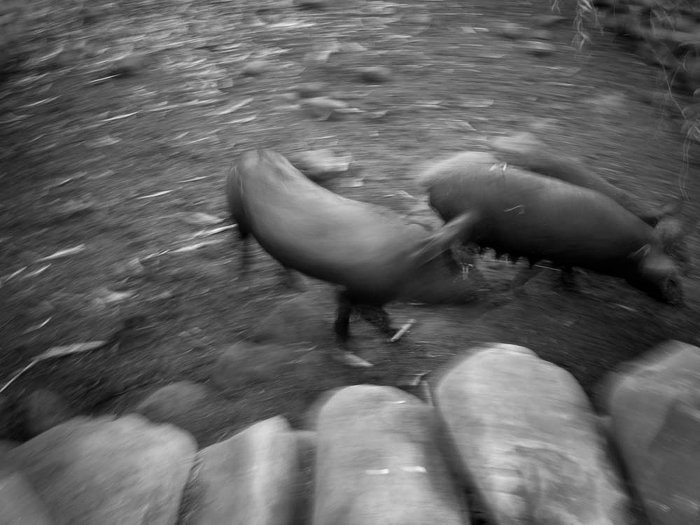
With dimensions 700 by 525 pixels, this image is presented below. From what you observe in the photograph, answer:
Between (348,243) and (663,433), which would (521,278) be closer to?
(348,243)

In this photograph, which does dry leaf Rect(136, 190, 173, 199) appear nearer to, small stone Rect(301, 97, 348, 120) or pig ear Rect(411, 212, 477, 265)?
small stone Rect(301, 97, 348, 120)

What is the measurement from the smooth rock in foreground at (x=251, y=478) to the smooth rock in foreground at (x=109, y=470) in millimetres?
56

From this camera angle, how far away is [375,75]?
351 cm

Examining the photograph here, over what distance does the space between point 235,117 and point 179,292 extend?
1.27 metres

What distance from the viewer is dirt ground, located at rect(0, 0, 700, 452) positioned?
6.70 feet

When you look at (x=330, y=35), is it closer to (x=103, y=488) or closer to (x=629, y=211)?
(x=629, y=211)

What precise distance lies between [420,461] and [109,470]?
589mm

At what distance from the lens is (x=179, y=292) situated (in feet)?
7.51

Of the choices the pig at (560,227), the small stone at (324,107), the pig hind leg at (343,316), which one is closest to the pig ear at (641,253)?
the pig at (560,227)

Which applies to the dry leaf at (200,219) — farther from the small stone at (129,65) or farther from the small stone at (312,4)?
the small stone at (312,4)

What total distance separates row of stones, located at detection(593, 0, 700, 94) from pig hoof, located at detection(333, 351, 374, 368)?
2025mm

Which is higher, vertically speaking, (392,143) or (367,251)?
(367,251)

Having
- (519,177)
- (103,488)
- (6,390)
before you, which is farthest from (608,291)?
(6,390)

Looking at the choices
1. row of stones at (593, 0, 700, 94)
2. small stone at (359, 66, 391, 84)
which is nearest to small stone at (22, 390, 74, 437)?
small stone at (359, 66, 391, 84)
